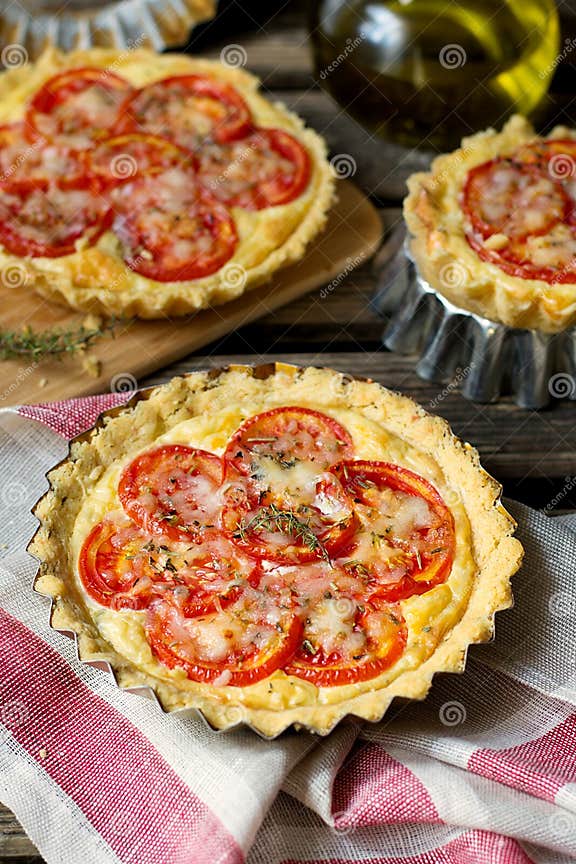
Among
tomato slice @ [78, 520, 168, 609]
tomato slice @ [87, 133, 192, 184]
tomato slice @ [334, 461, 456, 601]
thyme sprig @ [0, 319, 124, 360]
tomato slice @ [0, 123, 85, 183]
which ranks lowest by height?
thyme sprig @ [0, 319, 124, 360]

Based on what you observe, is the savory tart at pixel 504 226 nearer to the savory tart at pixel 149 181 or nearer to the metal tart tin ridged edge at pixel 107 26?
the savory tart at pixel 149 181

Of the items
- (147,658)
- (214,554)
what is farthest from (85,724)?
(214,554)

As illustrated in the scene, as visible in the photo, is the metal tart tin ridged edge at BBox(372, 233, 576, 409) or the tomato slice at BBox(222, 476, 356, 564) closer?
the tomato slice at BBox(222, 476, 356, 564)

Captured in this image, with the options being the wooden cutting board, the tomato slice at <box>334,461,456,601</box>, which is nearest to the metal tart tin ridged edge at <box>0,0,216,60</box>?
the wooden cutting board

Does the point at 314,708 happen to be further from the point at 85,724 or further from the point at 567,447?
the point at 567,447

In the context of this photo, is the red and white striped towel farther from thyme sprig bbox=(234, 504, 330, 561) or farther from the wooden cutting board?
the wooden cutting board

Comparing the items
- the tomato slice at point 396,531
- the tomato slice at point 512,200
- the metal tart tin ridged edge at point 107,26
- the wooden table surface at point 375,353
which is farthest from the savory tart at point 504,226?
the metal tart tin ridged edge at point 107,26

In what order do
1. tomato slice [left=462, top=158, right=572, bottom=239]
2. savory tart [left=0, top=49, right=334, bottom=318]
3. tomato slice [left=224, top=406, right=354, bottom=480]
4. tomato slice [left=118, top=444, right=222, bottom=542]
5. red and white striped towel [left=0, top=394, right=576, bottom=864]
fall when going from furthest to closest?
1. savory tart [left=0, top=49, right=334, bottom=318]
2. tomato slice [left=462, top=158, right=572, bottom=239]
3. tomato slice [left=224, top=406, right=354, bottom=480]
4. tomato slice [left=118, top=444, right=222, bottom=542]
5. red and white striped towel [left=0, top=394, right=576, bottom=864]

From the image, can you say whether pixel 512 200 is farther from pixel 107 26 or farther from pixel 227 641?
pixel 107 26
